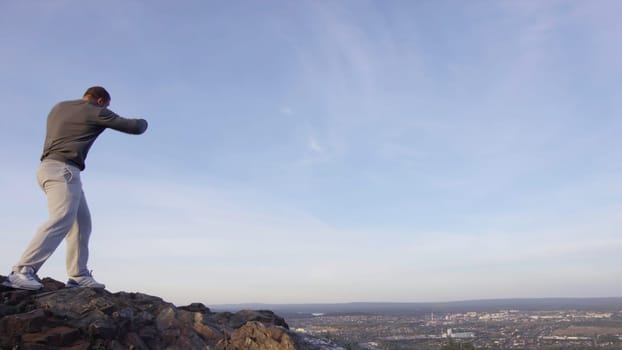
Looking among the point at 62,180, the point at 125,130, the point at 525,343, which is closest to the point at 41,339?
the point at 62,180

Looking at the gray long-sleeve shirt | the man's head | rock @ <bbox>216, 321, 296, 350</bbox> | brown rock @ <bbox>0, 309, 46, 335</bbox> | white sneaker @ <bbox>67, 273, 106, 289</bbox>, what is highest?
the man's head

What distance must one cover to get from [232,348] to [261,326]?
1.47ft

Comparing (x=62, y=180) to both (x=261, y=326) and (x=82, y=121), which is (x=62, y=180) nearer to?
(x=82, y=121)

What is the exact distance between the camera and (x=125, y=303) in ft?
21.9

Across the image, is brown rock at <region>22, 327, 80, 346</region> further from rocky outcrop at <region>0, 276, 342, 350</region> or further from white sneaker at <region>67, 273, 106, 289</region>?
white sneaker at <region>67, 273, 106, 289</region>

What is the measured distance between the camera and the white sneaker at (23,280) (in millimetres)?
6203

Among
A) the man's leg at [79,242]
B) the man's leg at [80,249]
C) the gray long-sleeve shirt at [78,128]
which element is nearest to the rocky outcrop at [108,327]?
the man's leg at [80,249]

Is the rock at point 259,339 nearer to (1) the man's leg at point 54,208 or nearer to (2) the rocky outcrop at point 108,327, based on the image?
(2) the rocky outcrop at point 108,327

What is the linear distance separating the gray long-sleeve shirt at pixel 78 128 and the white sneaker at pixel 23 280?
1498 mm

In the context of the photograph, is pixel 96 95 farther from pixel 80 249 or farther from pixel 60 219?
pixel 80 249

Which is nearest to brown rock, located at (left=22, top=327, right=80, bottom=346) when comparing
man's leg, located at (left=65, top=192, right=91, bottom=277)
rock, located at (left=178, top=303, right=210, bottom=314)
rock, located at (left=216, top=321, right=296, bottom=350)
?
rock, located at (left=216, top=321, right=296, bottom=350)

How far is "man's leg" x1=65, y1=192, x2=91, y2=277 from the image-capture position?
7.01m

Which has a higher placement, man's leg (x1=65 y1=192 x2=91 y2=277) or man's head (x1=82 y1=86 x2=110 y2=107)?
man's head (x1=82 y1=86 x2=110 y2=107)

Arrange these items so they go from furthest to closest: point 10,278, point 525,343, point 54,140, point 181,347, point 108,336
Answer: point 525,343, point 54,140, point 10,278, point 181,347, point 108,336
